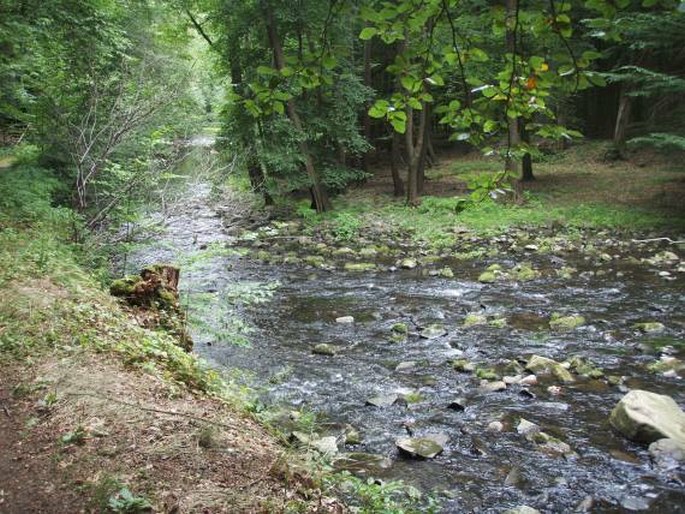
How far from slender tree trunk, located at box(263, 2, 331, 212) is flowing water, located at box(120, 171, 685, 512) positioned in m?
5.85

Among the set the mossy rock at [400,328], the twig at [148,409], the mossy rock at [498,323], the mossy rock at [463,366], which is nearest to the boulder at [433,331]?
the mossy rock at [400,328]

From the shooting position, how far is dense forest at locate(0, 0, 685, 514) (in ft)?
8.40

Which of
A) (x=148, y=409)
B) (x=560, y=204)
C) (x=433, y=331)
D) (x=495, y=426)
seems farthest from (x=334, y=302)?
(x=560, y=204)

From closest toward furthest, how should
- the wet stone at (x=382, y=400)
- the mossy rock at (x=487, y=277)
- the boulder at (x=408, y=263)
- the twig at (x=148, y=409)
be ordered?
the twig at (x=148, y=409) → the wet stone at (x=382, y=400) → the mossy rock at (x=487, y=277) → the boulder at (x=408, y=263)

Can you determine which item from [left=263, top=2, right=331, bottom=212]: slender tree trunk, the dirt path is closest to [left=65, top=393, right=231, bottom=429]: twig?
the dirt path

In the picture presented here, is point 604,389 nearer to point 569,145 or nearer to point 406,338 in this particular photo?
point 406,338

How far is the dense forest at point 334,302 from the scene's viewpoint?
2561 mm

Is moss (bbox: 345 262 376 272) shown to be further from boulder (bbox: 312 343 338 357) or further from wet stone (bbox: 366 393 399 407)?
wet stone (bbox: 366 393 399 407)

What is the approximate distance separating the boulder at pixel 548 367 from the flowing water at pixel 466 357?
0.41ft

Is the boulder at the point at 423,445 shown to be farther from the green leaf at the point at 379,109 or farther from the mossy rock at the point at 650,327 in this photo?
the mossy rock at the point at 650,327

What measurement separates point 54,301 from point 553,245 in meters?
10.9

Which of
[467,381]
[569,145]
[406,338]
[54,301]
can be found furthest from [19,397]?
[569,145]

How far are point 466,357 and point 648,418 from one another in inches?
99.4

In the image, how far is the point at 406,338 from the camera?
26.8 ft
